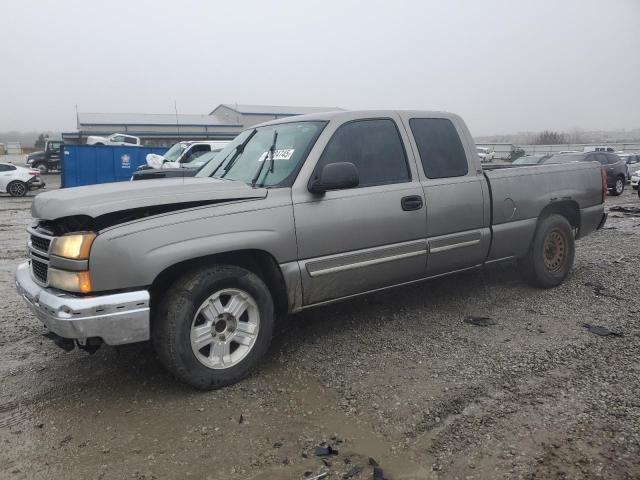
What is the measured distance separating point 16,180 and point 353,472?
21.6 metres

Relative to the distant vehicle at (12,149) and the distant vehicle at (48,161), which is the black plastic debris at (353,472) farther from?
the distant vehicle at (12,149)

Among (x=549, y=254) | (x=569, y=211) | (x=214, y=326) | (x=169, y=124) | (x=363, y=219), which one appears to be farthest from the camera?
(x=169, y=124)

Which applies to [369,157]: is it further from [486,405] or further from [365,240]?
[486,405]

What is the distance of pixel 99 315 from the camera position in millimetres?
2988

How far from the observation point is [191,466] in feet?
8.73

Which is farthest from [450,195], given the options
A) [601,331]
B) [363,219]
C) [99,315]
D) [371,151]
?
[99,315]

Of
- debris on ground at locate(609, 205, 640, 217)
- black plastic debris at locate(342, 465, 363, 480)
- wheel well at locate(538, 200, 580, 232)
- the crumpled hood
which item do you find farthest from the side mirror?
debris on ground at locate(609, 205, 640, 217)

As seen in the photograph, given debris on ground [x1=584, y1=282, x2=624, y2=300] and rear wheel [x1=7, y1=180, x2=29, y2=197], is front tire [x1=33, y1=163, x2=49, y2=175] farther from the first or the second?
debris on ground [x1=584, y1=282, x2=624, y2=300]

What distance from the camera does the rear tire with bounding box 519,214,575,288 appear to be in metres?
5.40

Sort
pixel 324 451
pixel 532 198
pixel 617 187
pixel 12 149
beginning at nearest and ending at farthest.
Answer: pixel 324 451 < pixel 532 198 < pixel 617 187 < pixel 12 149

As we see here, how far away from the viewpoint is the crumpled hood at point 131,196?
3.14 m

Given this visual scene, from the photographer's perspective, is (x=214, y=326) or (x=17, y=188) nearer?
(x=214, y=326)

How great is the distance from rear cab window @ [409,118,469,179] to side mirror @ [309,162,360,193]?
1041mm

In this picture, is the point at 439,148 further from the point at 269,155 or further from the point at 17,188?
the point at 17,188
